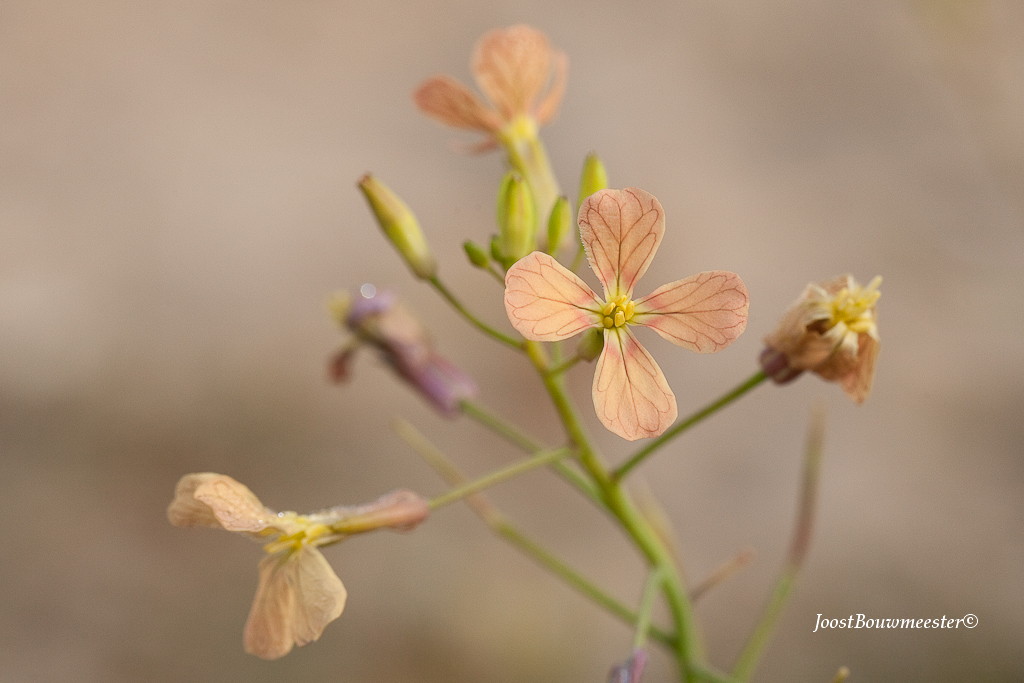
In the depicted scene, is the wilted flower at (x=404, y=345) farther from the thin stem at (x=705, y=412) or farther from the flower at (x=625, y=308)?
the flower at (x=625, y=308)

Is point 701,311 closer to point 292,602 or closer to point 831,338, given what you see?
point 831,338

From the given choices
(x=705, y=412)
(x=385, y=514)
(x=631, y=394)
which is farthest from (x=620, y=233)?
(x=385, y=514)

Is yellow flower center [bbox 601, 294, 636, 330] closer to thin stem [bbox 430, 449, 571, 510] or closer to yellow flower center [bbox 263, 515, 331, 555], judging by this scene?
thin stem [bbox 430, 449, 571, 510]

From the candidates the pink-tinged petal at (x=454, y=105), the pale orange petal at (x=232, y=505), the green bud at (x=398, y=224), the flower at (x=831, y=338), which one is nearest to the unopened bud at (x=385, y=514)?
the pale orange petal at (x=232, y=505)

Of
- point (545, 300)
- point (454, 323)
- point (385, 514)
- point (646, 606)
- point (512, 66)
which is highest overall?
point (454, 323)

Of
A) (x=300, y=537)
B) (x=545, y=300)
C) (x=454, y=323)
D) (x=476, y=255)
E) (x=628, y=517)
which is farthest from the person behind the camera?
(x=454, y=323)

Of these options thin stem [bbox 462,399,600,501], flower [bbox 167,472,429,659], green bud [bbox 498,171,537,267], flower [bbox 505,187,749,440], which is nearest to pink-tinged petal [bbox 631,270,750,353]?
flower [bbox 505,187,749,440]
